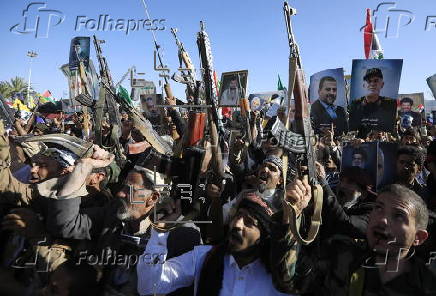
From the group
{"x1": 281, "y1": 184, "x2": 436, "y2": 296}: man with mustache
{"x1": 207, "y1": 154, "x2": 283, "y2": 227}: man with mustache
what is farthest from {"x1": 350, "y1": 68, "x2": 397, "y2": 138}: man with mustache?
{"x1": 281, "y1": 184, "x2": 436, "y2": 296}: man with mustache

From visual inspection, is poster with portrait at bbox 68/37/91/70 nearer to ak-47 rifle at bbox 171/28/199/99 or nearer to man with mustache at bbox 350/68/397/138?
ak-47 rifle at bbox 171/28/199/99

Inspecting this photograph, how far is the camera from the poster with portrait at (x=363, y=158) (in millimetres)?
3002

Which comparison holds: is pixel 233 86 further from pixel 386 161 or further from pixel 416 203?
pixel 416 203

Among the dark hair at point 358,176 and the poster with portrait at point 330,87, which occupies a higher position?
the poster with portrait at point 330,87

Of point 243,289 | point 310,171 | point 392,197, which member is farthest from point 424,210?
point 243,289

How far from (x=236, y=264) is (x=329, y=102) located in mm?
3692

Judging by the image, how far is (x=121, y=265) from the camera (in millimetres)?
2043

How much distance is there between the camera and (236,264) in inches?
75.4

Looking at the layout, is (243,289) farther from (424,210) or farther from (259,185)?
(259,185)

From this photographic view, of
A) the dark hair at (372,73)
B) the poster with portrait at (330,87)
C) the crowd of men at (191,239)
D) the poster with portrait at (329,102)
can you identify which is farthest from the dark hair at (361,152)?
the poster with portrait at (330,87)

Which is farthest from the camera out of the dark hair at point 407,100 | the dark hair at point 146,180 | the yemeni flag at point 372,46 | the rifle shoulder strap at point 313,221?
the dark hair at point 407,100

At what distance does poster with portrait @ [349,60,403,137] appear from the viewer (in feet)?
13.1

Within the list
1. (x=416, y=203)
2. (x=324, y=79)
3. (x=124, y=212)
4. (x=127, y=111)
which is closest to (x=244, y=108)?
(x=324, y=79)

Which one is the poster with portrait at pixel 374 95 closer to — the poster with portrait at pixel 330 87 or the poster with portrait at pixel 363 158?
the poster with portrait at pixel 330 87
